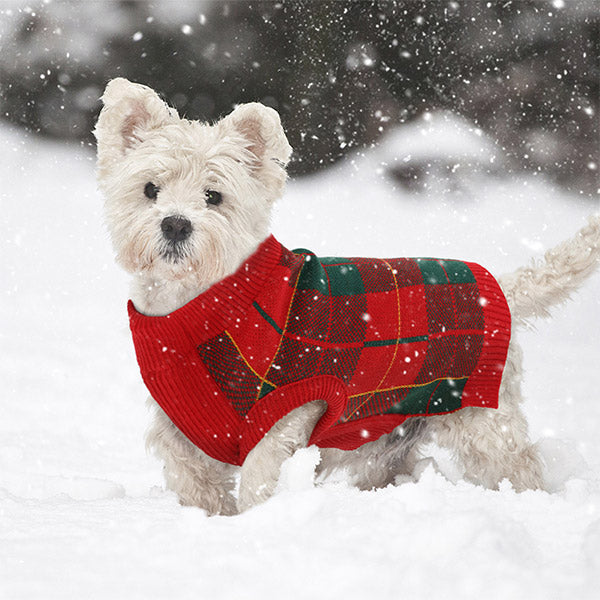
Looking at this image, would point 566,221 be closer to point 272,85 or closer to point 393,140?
point 393,140

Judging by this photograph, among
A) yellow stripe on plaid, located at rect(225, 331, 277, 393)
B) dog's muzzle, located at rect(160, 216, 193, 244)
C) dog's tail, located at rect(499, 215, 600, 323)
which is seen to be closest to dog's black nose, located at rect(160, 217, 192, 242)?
dog's muzzle, located at rect(160, 216, 193, 244)

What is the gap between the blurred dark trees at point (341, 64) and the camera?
7.87 m

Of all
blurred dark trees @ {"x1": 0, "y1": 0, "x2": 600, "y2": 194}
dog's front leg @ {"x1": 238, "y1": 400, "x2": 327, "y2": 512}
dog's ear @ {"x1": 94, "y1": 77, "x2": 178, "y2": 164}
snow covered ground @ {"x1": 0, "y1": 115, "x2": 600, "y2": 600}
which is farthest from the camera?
blurred dark trees @ {"x1": 0, "y1": 0, "x2": 600, "y2": 194}

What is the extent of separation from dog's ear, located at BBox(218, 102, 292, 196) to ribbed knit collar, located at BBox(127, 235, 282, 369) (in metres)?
0.50

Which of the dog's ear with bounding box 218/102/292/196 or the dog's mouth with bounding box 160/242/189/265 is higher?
the dog's ear with bounding box 218/102/292/196

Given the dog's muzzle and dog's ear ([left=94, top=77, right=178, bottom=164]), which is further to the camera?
dog's ear ([left=94, top=77, right=178, bottom=164])

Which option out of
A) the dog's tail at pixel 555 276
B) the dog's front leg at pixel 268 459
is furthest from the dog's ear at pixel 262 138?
the dog's tail at pixel 555 276

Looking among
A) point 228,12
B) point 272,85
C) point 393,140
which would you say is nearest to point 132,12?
point 228,12

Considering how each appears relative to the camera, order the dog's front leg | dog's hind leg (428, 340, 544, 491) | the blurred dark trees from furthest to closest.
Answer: the blurred dark trees < dog's hind leg (428, 340, 544, 491) < the dog's front leg

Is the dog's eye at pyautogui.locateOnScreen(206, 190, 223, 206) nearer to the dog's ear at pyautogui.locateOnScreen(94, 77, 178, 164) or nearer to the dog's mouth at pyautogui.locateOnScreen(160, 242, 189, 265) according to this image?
the dog's mouth at pyautogui.locateOnScreen(160, 242, 189, 265)

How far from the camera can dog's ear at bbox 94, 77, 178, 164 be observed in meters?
2.88

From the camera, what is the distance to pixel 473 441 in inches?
128

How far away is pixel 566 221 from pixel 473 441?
5583 millimetres

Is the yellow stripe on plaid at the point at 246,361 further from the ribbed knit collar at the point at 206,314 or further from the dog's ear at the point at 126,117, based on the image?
the dog's ear at the point at 126,117
